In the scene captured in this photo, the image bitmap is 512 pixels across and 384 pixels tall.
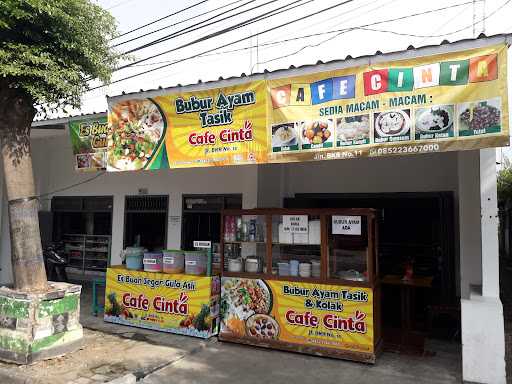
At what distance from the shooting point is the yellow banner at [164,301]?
6199mm

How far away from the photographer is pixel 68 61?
554 centimetres

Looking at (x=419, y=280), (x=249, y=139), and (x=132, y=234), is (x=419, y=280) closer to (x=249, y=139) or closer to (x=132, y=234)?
(x=249, y=139)

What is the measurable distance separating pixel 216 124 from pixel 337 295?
106 inches

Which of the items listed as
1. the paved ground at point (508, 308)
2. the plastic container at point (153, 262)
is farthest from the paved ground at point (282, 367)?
the plastic container at point (153, 262)

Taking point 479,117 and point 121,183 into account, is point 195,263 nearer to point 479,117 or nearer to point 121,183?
point 479,117

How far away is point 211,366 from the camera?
524cm

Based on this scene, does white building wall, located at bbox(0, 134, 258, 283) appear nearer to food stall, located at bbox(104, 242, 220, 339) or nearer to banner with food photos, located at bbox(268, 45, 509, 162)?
food stall, located at bbox(104, 242, 220, 339)

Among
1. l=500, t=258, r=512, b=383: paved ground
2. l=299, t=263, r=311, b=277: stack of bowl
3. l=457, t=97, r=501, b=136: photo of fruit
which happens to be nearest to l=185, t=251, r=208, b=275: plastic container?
l=299, t=263, r=311, b=277: stack of bowl

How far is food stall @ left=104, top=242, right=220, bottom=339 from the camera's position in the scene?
621 centimetres

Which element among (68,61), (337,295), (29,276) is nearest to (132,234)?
(29,276)

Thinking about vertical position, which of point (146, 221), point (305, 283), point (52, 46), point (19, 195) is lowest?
point (305, 283)

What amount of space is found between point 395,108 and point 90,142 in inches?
184

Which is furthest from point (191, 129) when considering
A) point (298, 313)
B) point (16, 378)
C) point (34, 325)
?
point (16, 378)

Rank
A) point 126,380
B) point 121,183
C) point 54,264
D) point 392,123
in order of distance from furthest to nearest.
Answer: point 121,183 → point 54,264 → point 126,380 → point 392,123
